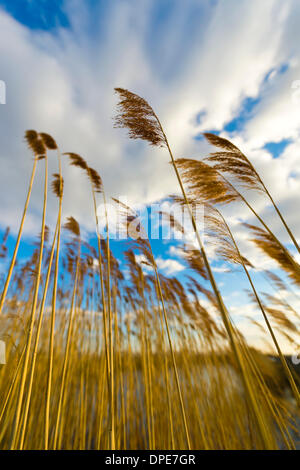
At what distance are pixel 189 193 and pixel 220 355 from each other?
3070 mm

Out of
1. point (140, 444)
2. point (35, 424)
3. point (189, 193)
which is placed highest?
point (189, 193)

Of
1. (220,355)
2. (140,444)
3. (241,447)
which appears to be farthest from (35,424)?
(220,355)

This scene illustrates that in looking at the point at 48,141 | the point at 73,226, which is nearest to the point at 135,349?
the point at 73,226

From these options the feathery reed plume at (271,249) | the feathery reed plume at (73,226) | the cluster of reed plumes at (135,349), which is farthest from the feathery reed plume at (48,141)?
the feathery reed plume at (271,249)

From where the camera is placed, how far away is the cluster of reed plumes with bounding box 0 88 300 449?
1.37 meters

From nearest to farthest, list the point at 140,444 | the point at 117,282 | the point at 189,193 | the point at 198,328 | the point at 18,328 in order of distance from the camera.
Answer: the point at 189,193 < the point at 18,328 < the point at 140,444 < the point at 117,282 < the point at 198,328

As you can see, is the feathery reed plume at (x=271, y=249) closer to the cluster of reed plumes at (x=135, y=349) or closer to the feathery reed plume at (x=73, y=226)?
the cluster of reed plumes at (x=135, y=349)

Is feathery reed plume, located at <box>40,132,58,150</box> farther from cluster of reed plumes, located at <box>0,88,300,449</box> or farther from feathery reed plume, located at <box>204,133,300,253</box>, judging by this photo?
feathery reed plume, located at <box>204,133,300,253</box>

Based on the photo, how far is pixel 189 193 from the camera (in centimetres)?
163

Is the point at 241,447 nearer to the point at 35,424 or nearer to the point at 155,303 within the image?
the point at 155,303

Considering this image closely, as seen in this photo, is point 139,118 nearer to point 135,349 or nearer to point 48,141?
point 48,141

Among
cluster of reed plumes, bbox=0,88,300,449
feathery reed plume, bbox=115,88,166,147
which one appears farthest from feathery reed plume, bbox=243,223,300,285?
feathery reed plume, bbox=115,88,166,147

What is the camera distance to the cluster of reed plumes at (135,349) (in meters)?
1.37

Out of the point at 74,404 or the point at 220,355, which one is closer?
the point at 74,404
